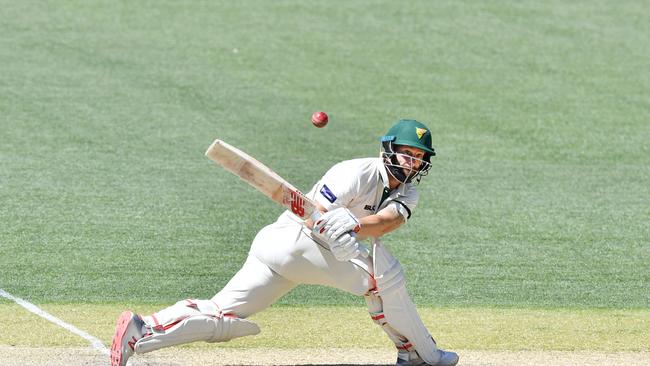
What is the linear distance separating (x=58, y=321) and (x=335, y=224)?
285 centimetres

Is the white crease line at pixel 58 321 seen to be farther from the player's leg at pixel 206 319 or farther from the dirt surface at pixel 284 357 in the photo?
the player's leg at pixel 206 319

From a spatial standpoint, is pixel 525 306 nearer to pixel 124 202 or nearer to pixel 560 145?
pixel 124 202

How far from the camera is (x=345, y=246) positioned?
260 inches

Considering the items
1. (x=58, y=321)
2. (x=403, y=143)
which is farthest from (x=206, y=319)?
(x=58, y=321)

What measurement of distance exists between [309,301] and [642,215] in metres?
4.53

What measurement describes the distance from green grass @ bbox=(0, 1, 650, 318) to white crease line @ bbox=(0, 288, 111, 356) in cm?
13

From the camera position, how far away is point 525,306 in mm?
9430

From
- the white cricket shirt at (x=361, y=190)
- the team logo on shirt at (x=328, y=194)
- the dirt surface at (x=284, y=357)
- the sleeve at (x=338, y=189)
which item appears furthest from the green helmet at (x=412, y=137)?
the dirt surface at (x=284, y=357)

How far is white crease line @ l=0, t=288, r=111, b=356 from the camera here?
7.79 meters

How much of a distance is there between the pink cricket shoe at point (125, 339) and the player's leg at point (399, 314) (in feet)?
4.70

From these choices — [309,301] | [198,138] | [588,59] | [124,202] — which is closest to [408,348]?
[309,301]

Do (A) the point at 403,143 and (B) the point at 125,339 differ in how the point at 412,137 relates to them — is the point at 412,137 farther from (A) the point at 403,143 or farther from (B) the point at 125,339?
(B) the point at 125,339

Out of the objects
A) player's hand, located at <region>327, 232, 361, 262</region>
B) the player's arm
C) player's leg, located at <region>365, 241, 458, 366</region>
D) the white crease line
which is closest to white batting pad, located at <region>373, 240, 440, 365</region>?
player's leg, located at <region>365, 241, 458, 366</region>

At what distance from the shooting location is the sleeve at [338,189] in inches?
270
